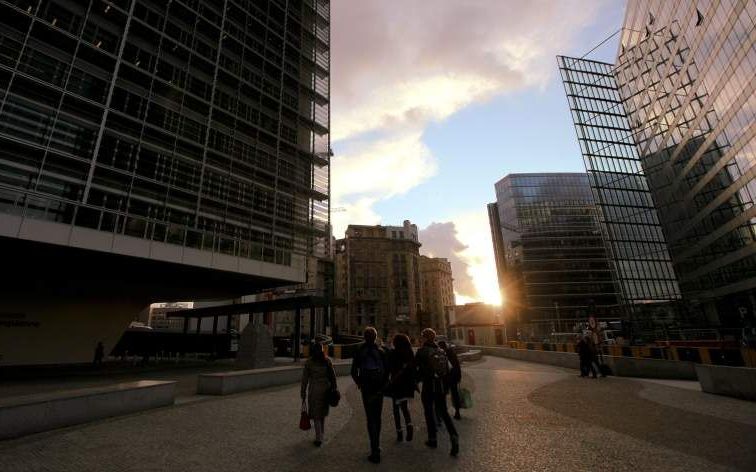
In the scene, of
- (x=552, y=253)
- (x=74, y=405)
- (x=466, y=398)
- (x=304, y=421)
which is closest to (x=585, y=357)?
(x=466, y=398)

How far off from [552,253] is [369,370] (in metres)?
78.2

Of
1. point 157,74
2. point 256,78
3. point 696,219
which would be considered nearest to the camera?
point 157,74

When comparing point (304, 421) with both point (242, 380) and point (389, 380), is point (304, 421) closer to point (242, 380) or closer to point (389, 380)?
point (389, 380)

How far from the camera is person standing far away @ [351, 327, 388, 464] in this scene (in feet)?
15.6

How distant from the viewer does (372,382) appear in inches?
196

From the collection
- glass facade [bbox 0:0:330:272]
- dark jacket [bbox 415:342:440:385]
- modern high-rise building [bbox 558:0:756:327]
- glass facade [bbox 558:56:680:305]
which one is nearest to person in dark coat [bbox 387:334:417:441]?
dark jacket [bbox 415:342:440:385]

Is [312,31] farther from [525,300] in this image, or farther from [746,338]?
[525,300]

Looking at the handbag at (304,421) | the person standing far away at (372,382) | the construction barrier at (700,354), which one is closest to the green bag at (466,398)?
the person standing far away at (372,382)

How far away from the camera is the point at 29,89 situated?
1798 centimetres

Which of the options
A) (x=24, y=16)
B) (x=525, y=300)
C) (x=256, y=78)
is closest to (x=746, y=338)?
→ (x=256, y=78)

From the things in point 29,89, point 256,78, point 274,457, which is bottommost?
point 274,457

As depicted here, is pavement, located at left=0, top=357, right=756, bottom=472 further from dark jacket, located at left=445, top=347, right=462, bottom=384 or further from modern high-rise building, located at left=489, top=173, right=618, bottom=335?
modern high-rise building, located at left=489, top=173, right=618, bottom=335

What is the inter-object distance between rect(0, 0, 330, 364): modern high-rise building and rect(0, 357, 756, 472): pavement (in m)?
15.7

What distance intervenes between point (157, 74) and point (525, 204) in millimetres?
73110
